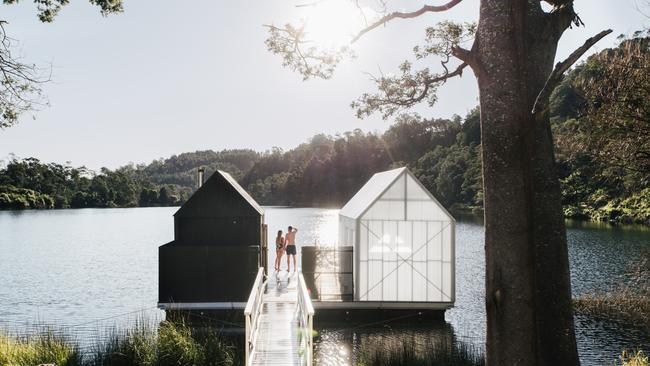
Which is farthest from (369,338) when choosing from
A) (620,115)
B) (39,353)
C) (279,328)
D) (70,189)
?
(70,189)

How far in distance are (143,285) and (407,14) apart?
23531 mm

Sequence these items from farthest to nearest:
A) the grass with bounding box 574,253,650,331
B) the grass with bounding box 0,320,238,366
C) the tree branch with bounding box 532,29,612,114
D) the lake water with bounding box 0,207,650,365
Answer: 1. the lake water with bounding box 0,207,650,365
2. the grass with bounding box 574,253,650,331
3. the grass with bounding box 0,320,238,366
4. the tree branch with bounding box 532,29,612,114

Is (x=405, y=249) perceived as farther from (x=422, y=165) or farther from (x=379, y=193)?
(x=422, y=165)

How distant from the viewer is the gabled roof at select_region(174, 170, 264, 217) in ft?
61.2

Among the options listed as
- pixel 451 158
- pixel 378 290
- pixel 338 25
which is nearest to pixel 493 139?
pixel 338 25

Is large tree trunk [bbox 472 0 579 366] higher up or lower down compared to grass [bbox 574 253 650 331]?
higher up

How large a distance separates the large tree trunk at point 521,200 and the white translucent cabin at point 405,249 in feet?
37.5

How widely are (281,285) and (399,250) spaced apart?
393cm

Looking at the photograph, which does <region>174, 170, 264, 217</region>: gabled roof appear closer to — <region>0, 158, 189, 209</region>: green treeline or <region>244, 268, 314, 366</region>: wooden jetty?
<region>244, 268, 314, 366</region>: wooden jetty

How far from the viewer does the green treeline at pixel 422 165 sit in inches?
477

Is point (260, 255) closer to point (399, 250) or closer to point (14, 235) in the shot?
point (399, 250)

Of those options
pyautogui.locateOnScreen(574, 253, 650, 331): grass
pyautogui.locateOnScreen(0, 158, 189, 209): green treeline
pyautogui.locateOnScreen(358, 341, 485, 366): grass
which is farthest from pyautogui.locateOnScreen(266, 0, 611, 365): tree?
pyautogui.locateOnScreen(0, 158, 189, 209): green treeline

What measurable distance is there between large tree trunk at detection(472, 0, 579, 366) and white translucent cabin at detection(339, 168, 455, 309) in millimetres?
11439

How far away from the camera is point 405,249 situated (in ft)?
59.4
